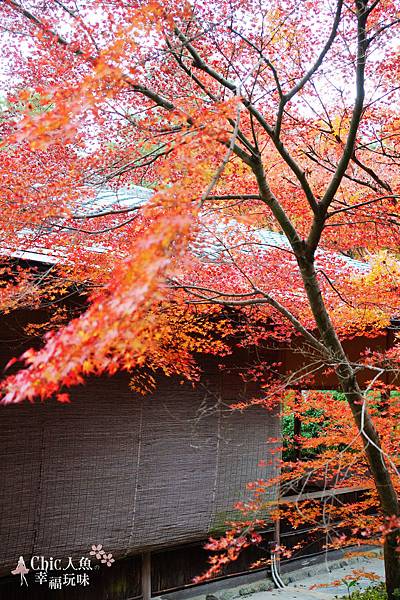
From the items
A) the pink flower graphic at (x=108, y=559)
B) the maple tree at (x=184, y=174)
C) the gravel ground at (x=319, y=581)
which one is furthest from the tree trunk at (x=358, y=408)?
the pink flower graphic at (x=108, y=559)

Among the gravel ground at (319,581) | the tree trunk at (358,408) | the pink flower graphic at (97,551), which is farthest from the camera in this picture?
the gravel ground at (319,581)

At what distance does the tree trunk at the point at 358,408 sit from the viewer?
4.97m

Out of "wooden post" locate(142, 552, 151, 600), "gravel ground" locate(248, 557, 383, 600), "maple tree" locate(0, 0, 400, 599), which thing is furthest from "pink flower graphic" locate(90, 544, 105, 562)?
"gravel ground" locate(248, 557, 383, 600)

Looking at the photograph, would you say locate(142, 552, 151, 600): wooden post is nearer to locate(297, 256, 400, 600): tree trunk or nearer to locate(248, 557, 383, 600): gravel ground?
locate(248, 557, 383, 600): gravel ground

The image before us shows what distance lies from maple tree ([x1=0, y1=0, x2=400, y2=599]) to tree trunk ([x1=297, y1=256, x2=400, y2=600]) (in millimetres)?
14

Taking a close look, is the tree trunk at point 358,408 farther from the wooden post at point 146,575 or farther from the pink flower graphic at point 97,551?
the pink flower graphic at point 97,551

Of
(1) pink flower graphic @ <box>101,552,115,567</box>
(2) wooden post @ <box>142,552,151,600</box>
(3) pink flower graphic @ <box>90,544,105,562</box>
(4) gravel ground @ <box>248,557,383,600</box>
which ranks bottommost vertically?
(4) gravel ground @ <box>248,557,383,600</box>

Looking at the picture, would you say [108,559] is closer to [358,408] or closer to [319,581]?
[358,408]

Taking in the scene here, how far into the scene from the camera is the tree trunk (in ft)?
16.3

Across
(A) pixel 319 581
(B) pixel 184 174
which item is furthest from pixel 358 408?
(A) pixel 319 581

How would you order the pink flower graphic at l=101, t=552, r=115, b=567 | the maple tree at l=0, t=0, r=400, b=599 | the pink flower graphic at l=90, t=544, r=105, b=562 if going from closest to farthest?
the maple tree at l=0, t=0, r=400, b=599, the pink flower graphic at l=90, t=544, r=105, b=562, the pink flower graphic at l=101, t=552, r=115, b=567

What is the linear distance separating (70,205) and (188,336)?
6.81 feet

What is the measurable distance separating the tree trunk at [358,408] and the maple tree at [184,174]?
1cm

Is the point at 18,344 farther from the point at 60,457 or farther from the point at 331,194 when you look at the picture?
the point at 331,194
